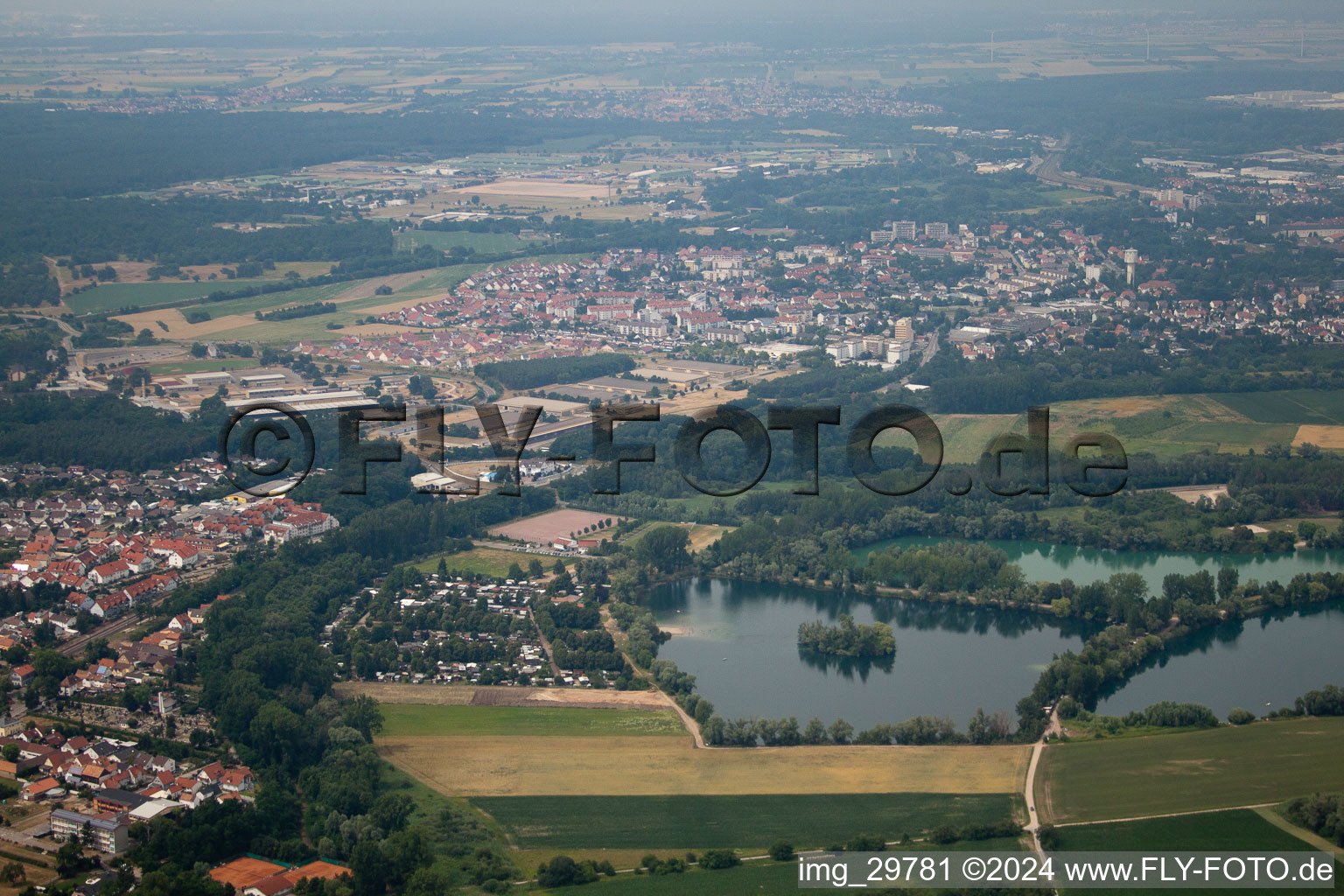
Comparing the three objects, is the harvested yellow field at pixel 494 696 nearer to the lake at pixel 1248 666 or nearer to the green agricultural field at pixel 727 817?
the green agricultural field at pixel 727 817

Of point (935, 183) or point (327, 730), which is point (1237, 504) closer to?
point (327, 730)

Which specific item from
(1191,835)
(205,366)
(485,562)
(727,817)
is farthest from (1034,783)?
(205,366)

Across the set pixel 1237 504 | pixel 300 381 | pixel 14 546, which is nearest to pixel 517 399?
pixel 300 381

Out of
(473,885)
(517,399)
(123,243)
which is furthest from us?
(123,243)

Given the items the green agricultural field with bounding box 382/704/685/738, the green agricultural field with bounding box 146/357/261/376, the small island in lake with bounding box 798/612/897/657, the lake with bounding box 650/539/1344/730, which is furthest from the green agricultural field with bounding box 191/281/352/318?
the green agricultural field with bounding box 382/704/685/738

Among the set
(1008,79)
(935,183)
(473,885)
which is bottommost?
(473,885)

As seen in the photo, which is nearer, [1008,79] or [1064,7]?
[1008,79]
